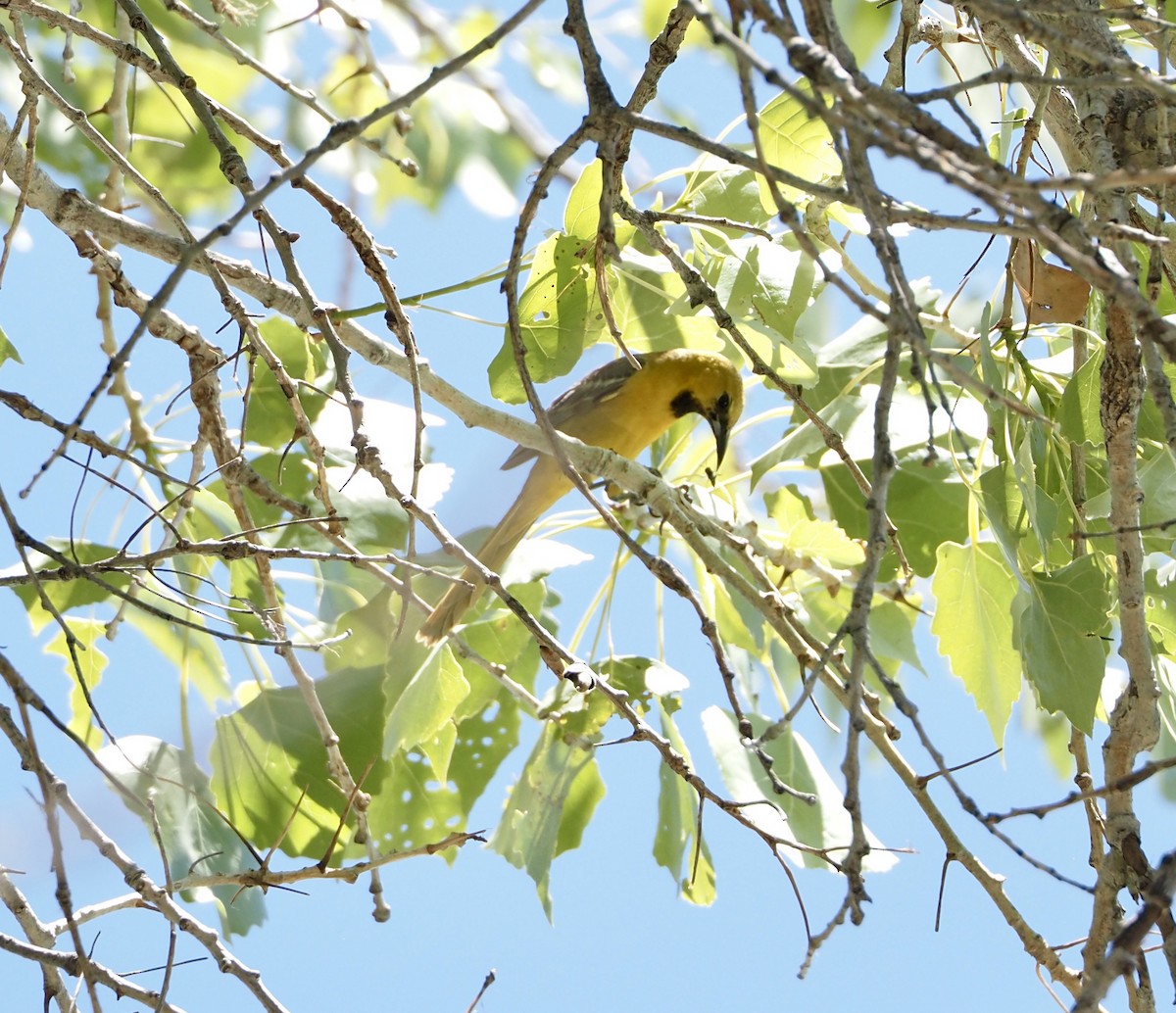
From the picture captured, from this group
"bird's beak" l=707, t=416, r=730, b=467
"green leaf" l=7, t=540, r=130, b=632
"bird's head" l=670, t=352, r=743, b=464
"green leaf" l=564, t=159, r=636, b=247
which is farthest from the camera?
"bird's head" l=670, t=352, r=743, b=464

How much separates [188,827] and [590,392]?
2232 mm

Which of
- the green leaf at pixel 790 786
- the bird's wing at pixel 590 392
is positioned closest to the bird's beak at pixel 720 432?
the bird's wing at pixel 590 392

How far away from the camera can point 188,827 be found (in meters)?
2.12

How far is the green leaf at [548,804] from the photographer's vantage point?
7.80 feet

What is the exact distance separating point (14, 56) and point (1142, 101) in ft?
4.84

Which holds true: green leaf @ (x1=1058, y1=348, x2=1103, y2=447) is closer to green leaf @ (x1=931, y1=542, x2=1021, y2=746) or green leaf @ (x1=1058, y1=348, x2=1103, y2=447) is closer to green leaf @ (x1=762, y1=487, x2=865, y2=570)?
green leaf @ (x1=931, y1=542, x2=1021, y2=746)

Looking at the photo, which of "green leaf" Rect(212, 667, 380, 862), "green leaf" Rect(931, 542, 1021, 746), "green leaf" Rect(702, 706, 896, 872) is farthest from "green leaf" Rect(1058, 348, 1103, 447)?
"green leaf" Rect(212, 667, 380, 862)

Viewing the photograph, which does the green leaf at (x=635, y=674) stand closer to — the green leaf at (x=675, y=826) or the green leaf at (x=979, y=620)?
the green leaf at (x=675, y=826)

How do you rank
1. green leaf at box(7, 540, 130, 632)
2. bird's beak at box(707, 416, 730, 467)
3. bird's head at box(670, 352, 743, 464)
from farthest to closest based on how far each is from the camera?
bird's head at box(670, 352, 743, 464)
bird's beak at box(707, 416, 730, 467)
green leaf at box(7, 540, 130, 632)

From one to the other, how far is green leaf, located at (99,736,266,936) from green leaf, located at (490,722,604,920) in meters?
0.51

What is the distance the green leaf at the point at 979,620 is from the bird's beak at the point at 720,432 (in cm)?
116

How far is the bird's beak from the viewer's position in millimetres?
3268

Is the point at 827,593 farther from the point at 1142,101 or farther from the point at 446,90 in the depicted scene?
the point at 446,90

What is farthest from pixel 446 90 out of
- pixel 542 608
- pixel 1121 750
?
pixel 1121 750
